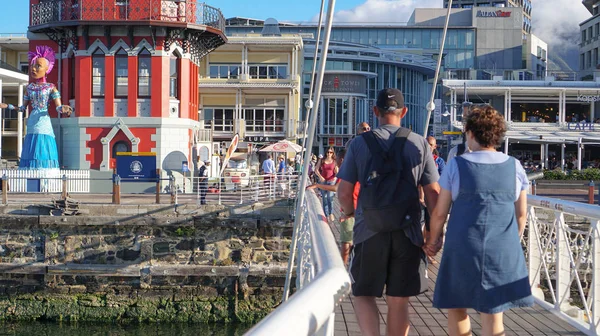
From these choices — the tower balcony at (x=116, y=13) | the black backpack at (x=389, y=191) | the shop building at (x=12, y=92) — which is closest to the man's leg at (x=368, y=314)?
the black backpack at (x=389, y=191)

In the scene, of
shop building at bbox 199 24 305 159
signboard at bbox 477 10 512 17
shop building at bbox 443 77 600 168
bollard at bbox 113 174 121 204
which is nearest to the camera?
bollard at bbox 113 174 121 204

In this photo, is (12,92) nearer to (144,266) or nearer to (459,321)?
(144,266)

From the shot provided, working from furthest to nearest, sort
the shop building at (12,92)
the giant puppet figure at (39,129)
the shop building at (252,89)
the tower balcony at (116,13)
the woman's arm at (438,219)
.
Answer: the shop building at (252,89) → the shop building at (12,92) → the tower balcony at (116,13) → the giant puppet figure at (39,129) → the woman's arm at (438,219)

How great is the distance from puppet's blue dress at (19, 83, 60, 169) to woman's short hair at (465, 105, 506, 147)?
72.4ft

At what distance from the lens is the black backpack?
5242 millimetres

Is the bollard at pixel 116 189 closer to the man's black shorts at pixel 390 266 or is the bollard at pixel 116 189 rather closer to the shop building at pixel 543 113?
the man's black shorts at pixel 390 266

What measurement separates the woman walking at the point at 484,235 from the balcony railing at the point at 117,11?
77.9 ft

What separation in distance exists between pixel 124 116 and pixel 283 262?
1166cm

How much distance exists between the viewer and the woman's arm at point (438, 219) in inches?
199

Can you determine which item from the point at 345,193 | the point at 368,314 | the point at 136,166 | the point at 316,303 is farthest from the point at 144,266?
the point at 316,303

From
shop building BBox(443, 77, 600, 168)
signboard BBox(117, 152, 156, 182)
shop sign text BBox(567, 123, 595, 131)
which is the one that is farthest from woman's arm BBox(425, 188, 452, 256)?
shop sign text BBox(567, 123, 595, 131)

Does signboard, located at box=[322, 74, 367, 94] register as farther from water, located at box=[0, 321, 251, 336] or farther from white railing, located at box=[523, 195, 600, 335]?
white railing, located at box=[523, 195, 600, 335]

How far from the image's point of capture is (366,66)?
66.4 metres

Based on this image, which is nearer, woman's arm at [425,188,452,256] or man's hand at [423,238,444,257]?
woman's arm at [425,188,452,256]
